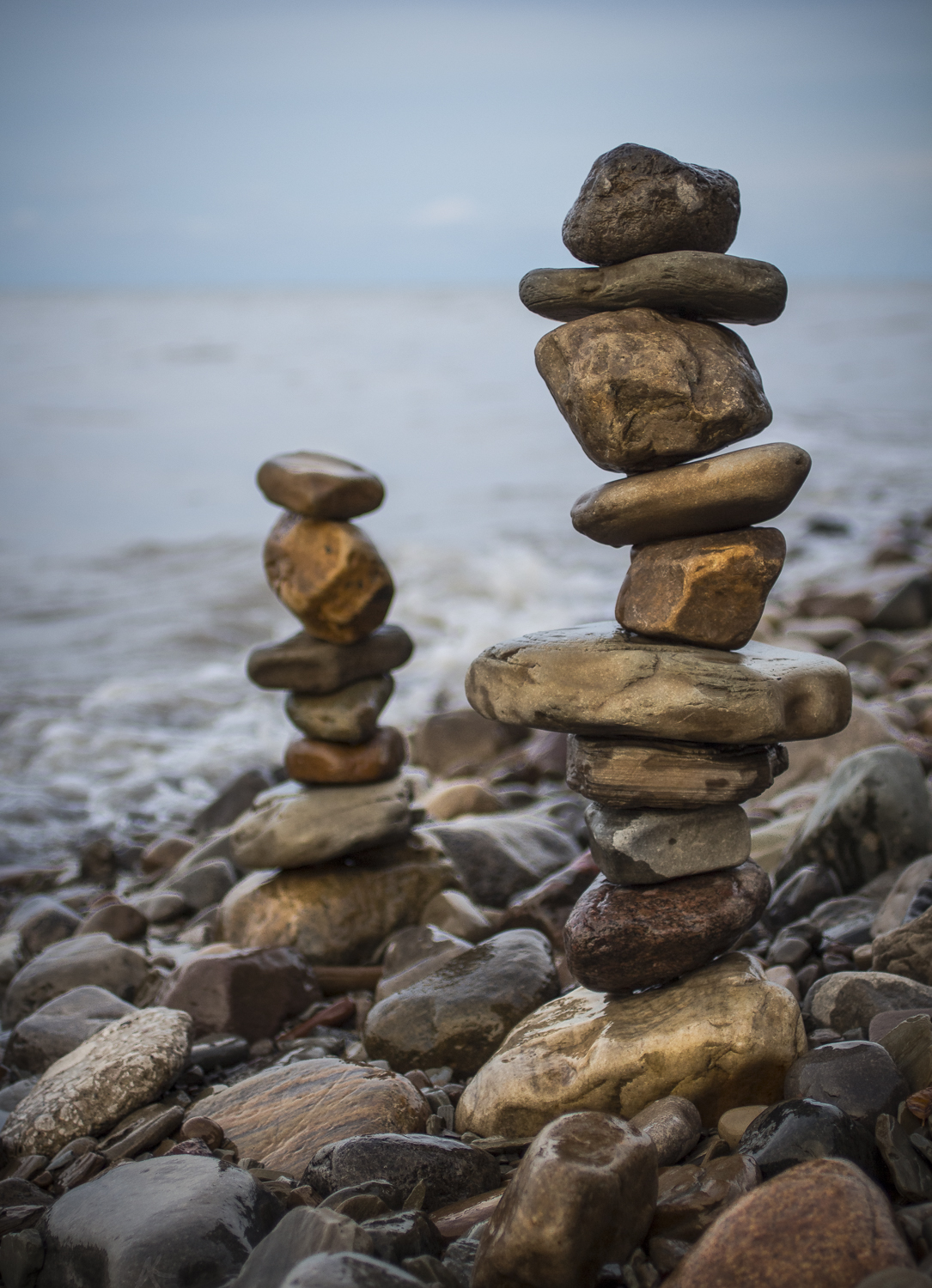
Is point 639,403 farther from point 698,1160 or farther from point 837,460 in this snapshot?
point 837,460

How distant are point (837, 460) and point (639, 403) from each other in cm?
2109

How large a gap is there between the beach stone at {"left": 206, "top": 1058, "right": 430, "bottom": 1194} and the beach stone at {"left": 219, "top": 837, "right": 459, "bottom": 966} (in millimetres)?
1249

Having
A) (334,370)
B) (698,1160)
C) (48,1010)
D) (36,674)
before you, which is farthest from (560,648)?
(334,370)

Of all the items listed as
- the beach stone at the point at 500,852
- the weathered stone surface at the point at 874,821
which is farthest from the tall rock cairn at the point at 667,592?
the beach stone at the point at 500,852

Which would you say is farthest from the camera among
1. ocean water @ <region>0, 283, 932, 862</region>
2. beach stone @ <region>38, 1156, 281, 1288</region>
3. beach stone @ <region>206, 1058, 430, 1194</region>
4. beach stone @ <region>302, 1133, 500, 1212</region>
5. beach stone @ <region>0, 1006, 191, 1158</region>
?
ocean water @ <region>0, 283, 932, 862</region>

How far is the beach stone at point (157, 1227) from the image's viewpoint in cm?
233

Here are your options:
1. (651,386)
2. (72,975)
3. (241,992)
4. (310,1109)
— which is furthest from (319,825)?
(651,386)

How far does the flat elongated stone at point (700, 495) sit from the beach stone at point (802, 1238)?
169cm

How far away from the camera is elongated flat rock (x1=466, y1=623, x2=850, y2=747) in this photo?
9.32ft

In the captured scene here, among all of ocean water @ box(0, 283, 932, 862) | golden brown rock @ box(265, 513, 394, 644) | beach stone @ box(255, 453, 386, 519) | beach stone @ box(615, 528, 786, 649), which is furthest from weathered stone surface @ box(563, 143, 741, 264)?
ocean water @ box(0, 283, 932, 862)

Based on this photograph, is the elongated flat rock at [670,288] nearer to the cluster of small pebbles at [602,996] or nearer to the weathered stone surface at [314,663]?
the cluster of small pebbles at [602,996]

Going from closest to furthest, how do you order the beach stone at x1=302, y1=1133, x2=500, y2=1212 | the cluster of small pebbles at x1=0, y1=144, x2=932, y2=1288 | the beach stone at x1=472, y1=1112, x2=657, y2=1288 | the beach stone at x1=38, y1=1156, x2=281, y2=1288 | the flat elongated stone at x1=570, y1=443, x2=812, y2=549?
the beach stone at x1=472, y1=1112, x2=657, y2=1288, the cluster of small pebbles at x1=0, y1=144, x2=932, y2=1288, the beach stone at x1=38, y1=1156, x2=281, y2=1288, the beach stone at x1=302, y1=1133, x2=500, y2=1212, the flat elongated stone at x1=570, y1=443, x2=812, y2=549

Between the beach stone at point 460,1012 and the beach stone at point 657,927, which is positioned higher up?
the beach stone at point 657,927

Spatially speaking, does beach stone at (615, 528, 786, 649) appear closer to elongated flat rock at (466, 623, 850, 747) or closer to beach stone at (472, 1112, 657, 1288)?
elongated flat rock at (466, 623, 850, 747)
